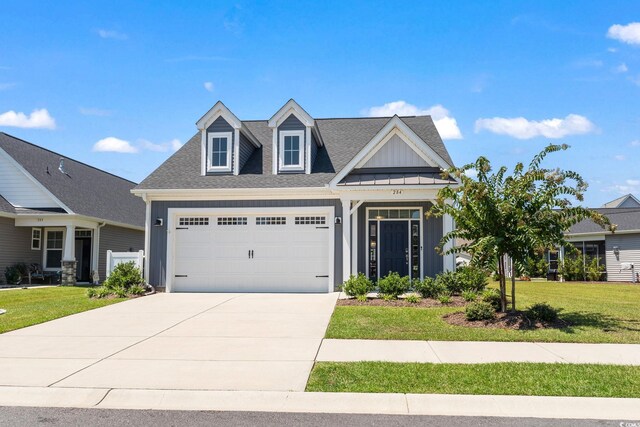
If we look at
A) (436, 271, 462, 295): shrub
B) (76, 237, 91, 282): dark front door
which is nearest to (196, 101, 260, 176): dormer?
(436, 271, 462, 295): shrub

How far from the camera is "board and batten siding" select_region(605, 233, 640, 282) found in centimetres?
2605

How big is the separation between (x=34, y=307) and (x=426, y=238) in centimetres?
1125

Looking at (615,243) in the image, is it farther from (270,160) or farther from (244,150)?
(244,150)

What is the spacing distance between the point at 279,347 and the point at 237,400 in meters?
2.52

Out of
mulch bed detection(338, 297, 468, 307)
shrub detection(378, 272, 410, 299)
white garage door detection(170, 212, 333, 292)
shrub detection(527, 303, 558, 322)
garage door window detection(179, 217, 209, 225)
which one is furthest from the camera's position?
garage door window detection(179, 217, 209, 225)

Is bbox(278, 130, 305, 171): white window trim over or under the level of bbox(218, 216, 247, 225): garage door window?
over

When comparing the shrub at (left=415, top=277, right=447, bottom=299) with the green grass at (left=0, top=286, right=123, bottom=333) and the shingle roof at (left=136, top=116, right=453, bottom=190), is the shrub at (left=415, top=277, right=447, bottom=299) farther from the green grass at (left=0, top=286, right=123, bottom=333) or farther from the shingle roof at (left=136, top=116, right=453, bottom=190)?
the green grass at (left=0, top=286, right=123, bottom=333)

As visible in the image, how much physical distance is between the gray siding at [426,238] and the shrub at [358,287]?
1949 millimetres

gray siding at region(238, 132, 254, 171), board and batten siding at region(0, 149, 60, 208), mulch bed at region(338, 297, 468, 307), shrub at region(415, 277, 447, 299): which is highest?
gray siding at region(238, 132, 254, 171)

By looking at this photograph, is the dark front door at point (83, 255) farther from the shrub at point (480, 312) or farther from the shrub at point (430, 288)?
the shrub at point (480, 312)

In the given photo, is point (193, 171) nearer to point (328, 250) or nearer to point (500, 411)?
point (328, 250)

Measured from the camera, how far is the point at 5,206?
68.5ft

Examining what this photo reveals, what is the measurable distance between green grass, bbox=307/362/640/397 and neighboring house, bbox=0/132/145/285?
18.2m

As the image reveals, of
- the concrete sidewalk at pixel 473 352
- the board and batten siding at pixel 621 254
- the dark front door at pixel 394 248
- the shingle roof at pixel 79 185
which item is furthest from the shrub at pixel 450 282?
the board and batten siding at pixel 621 254
